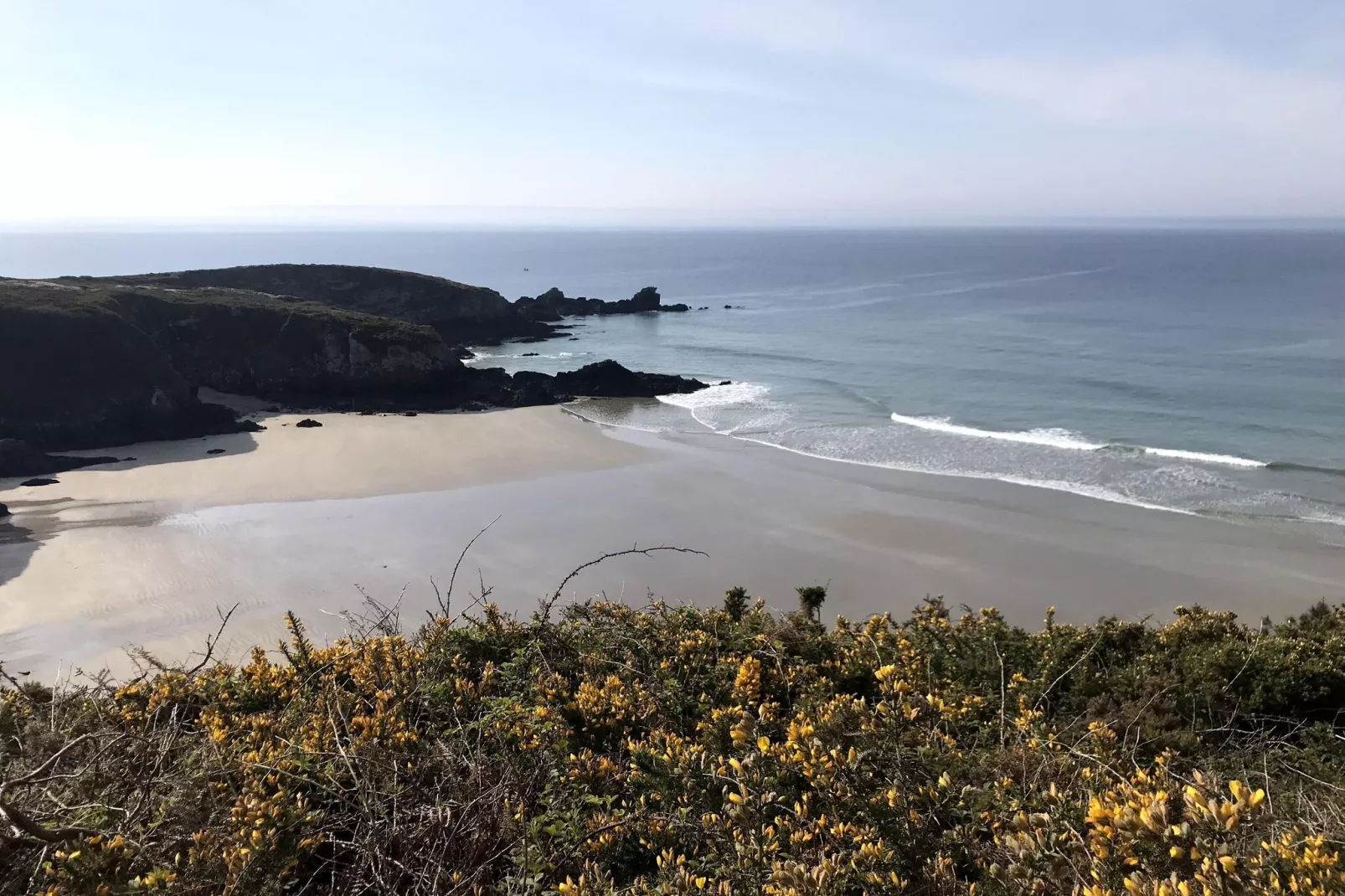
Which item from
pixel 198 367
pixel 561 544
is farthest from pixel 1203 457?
pixel 198 367

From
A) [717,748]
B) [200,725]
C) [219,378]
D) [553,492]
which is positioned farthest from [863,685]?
[219,378]

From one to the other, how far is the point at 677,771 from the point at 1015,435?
24.3m

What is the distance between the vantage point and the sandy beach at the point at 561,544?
13789 millimetres

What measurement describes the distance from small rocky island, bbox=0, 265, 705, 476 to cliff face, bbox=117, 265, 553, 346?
1.18 metres

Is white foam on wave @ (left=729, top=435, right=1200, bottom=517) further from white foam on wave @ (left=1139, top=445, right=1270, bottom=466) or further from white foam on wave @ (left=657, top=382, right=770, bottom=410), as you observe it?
white foam on wave @ (left=657, top=382, right=770, bottom=410)

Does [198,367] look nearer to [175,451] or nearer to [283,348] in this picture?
[283,348]

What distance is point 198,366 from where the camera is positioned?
117 ft

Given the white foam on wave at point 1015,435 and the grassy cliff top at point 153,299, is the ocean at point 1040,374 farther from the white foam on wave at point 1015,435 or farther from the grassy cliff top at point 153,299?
the grassy cliff top at point 153,299

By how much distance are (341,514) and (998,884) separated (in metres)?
19.3

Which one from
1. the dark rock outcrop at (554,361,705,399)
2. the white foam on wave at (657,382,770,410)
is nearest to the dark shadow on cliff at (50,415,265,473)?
the dark rock outcrop at (554,361,705,399)

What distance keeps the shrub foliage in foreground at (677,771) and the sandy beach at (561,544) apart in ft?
20.6

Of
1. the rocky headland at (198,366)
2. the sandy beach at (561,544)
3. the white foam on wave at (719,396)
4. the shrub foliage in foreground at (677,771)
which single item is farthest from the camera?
the white foam on wave at (719,396)

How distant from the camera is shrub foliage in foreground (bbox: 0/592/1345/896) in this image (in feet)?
8.29

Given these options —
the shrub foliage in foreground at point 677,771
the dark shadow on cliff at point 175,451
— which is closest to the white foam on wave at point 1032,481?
the shrub foliage in foreground at point 677,771
